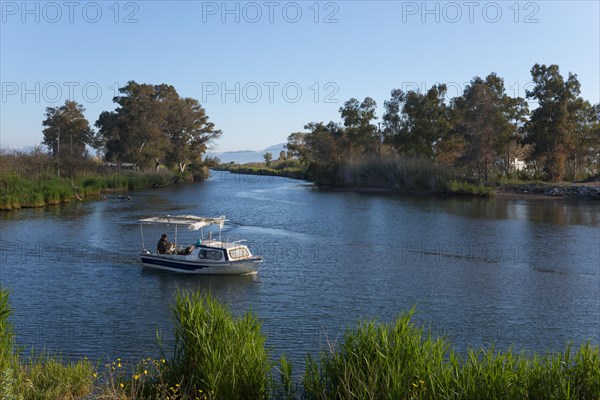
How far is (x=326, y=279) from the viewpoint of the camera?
26.6m

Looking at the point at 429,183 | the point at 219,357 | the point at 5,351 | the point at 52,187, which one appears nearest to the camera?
the point at 219,357

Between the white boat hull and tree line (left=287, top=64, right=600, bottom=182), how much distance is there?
53.5m

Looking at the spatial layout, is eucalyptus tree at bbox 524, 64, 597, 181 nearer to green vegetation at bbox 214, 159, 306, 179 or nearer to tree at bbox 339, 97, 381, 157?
tree at bbox 339, 97, 381, 157

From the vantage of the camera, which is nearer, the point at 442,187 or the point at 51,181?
the point at 51,181

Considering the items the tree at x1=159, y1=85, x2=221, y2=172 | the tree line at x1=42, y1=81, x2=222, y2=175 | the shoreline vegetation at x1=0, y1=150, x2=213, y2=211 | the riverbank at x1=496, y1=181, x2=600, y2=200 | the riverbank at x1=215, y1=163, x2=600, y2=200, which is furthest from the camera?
the tree at x1=159, y1=85, x2=221, y2=172

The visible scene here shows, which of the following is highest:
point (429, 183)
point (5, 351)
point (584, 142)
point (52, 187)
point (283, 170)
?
point (584, 142)

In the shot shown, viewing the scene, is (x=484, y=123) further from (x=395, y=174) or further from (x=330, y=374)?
(x=330, y=374)

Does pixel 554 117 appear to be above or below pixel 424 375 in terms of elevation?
above

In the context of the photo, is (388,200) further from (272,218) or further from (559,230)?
(559,230)

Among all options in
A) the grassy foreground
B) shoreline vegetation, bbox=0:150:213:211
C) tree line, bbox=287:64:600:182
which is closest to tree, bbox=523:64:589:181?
tree line, bbox=287:64:600:182

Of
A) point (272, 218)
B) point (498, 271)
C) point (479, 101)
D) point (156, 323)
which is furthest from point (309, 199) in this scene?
point (156, 323)

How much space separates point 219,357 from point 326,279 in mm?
15951

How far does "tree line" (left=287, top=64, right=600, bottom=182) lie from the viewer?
241 feet

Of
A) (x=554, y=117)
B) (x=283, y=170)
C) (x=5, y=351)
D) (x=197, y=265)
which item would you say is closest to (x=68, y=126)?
(x=283, y=170)
